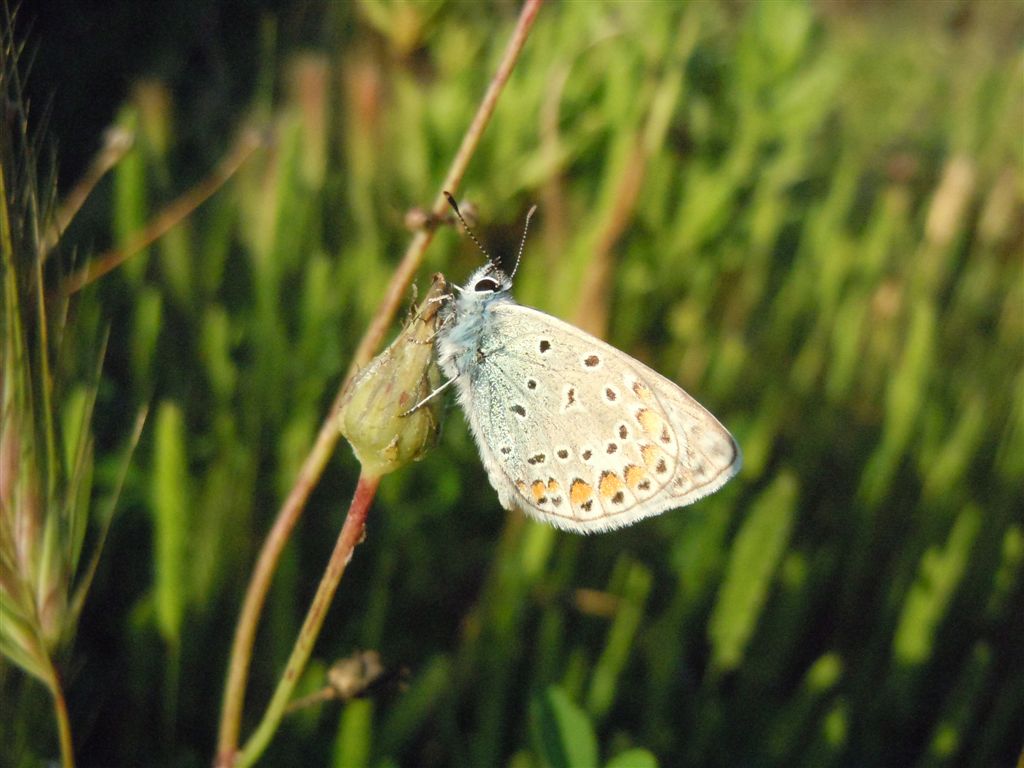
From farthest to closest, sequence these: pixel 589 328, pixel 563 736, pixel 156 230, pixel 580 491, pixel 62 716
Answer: pixel 589 328 → pixel 156 230 → pixel 580 491 → pixel 563 736 → pixel 62 716

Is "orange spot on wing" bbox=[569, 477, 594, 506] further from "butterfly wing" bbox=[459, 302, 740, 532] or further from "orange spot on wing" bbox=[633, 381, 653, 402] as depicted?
"orange spot on wing" bbox=[633, 381, 653, 402]

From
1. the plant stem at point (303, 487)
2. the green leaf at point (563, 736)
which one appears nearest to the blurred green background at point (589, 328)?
the green leaf at point (563, 736)

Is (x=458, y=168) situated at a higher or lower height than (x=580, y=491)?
higher

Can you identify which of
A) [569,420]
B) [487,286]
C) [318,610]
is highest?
[487,286]

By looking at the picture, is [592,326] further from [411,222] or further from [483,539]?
[411,222]

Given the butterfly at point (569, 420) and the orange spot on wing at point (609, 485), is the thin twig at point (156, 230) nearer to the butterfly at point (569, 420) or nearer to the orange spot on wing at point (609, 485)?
the butterfly at point (569, 420)

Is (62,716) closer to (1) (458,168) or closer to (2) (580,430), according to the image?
(1) (458,168)

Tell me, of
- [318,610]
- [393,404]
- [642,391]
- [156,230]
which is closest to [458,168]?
[393,404]
